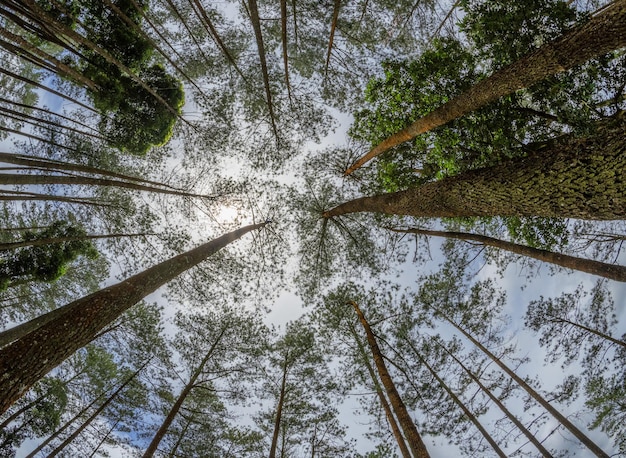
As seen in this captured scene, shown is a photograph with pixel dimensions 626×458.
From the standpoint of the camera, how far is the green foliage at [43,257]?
905 centimetres

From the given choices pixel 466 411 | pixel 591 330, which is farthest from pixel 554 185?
pixel 591 330

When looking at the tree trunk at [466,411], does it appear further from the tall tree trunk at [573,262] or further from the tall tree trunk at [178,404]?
the tall tree trunk at [178,404]

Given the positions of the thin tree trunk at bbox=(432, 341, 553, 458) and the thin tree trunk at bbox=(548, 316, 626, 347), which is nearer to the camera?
the thin tree trunk at bbox=(432, 341, 553, 458)

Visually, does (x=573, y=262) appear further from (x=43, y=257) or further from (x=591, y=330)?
(x=43, y=257)

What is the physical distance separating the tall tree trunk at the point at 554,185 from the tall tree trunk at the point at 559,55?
3.21ft

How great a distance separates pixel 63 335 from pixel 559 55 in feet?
23.2

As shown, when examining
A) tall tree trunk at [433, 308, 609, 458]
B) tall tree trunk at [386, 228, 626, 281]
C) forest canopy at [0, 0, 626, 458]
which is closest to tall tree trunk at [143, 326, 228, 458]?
forest canopy at [0, 0, 626, 458]

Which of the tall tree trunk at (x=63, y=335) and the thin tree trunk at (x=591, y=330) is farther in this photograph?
the thin tree trunk at (x=591, y=330)

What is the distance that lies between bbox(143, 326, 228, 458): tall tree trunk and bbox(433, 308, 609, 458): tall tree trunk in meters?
7.89

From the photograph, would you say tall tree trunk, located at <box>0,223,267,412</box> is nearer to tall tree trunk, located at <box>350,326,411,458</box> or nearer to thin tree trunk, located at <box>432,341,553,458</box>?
tall tree trunk, located at <box>350,326,411,458</box>

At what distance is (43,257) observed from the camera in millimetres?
9336

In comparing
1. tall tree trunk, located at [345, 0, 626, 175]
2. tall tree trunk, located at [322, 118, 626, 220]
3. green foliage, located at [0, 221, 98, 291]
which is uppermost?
green foliage, located at [0, 221, 98, 291]

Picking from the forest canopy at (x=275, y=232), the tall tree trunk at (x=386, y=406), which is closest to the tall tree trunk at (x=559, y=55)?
the forest canopy at (x=275, y=232)

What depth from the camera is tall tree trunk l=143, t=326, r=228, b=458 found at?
24.4ft
